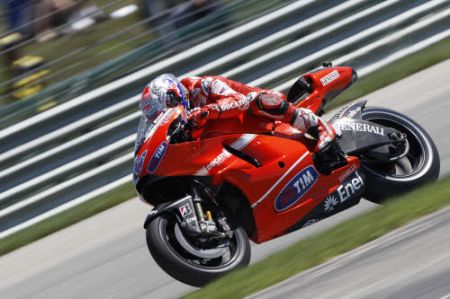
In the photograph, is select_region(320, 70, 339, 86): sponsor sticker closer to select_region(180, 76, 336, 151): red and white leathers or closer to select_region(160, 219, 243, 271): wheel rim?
select_region(180, 76, 336, 151): red and white leathers

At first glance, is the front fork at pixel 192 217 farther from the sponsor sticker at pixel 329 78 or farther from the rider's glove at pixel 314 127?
the sponsor sticker at pixel 329 78

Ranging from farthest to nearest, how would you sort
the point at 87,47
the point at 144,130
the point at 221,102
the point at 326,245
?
the point at 87,47
the point at 144,130
the point at 221,102
the point at 326,245

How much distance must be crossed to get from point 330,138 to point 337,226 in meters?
0.61

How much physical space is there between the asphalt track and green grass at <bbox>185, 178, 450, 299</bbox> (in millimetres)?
661

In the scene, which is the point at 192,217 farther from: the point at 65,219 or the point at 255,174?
the point at 65,219

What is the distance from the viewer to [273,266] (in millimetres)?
5715

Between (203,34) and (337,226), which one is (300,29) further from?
(337,226)

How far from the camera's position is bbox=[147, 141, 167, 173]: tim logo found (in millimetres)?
6090

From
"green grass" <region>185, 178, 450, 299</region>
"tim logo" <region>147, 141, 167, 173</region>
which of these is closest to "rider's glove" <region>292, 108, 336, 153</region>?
"green grass" <region>185, 178, 450, 299</region>

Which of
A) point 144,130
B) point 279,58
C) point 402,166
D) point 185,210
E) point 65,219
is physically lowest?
point 65,219

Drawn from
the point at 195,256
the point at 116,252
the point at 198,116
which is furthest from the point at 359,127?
the point at 116,252

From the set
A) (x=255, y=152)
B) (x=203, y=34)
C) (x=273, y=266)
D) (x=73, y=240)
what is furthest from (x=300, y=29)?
(x=273, y=266)

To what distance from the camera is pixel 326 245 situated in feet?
18.7

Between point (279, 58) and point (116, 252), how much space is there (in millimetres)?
3532
